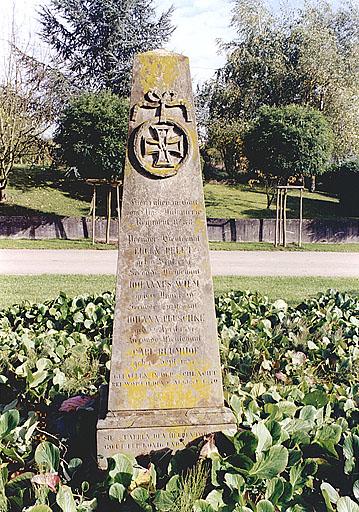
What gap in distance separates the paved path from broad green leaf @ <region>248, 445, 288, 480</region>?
33.6 feet

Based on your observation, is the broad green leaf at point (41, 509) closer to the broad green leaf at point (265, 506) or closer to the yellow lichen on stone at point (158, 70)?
the broad green leaf at point (265, 506)

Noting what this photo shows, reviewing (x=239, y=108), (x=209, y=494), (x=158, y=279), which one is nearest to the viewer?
(x=209, y=494)

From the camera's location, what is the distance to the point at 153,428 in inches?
141

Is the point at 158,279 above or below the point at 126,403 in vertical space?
above

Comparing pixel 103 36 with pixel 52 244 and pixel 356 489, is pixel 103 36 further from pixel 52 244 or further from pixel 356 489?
pixel 356 489

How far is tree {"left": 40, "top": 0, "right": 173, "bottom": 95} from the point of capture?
97.2 feet

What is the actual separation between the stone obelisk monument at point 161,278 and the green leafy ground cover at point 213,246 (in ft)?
51.5

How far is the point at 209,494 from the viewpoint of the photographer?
2908 millimetres

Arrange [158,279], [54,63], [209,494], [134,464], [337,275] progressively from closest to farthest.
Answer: [209,494] → [134,464] → [158,279] → [337,275] → [54,63]

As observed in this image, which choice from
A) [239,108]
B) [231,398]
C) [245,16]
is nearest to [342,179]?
[239,108]

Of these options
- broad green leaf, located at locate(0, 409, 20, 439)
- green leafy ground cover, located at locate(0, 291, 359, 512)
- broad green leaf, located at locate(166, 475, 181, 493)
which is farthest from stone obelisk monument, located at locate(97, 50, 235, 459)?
broad green leaf, located at locate(166, 475, 181, 493)

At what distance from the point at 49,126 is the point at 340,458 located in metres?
27.0

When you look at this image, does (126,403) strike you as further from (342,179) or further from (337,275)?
(342,179)

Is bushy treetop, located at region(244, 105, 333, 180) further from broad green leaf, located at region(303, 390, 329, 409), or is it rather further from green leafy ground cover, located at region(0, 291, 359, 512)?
broad green leaf, located at region(303, 390, 329, 409)
